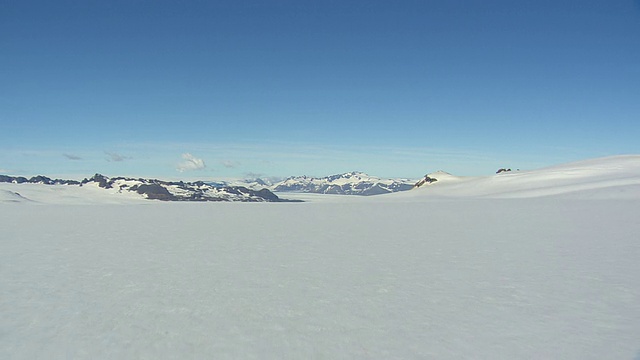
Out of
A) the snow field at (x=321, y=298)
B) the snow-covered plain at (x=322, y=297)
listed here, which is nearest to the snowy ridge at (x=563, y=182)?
the snow-covered plain at (x=322, y=297)

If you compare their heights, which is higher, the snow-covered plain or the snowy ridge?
the snowy ridge

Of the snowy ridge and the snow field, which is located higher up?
the snowy ridge

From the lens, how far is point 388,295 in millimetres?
8266

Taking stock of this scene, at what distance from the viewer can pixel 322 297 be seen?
26.7ft

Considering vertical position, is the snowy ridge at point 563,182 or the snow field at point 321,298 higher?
the snowy ridge at point 563,182

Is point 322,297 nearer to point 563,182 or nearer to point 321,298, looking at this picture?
point 321,298

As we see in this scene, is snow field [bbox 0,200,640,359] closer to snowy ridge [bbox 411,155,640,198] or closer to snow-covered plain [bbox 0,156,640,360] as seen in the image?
snow-covered plain [bbox 0,156,640,360]

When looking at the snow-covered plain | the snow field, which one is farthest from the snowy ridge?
the snow field

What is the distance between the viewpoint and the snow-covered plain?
18.8 ft

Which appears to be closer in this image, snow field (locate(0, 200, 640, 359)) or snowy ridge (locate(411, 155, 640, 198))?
snow field (locate(0, 200, 640, 359))

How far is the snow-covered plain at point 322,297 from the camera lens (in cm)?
573

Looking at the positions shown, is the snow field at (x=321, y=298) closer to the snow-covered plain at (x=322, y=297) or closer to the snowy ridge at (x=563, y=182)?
the snow-covered plain at (x=322, y=297)

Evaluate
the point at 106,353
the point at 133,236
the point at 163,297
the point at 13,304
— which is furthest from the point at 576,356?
the point at 133,236

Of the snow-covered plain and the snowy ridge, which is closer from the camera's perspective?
the snow-covered plain
